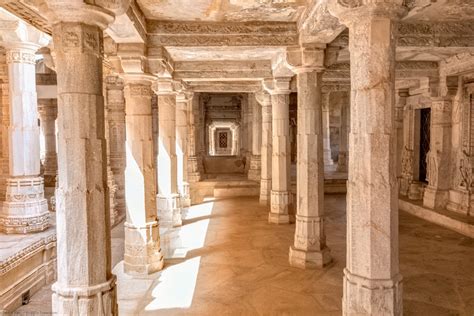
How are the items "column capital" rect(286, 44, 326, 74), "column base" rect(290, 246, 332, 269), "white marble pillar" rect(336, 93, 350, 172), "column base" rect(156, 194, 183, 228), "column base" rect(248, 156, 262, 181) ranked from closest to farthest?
"column capital" rect(286, 44, 326, 74), "column base" rect(290, 246, 332, 269), "column base" rect(156, 194, 183, 228), "column base" rect(248, 156, 262, 181), "white marble pillar" rect(336, 93, 350, 172)

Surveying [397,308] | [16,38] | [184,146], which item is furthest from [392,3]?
[184,146]

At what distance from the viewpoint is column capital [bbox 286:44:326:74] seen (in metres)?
6.14

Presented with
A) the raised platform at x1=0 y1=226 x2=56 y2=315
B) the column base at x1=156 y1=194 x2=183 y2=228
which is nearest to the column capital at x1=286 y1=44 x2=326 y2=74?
the column base at x1=156 y1=194 x2=183 y2=228

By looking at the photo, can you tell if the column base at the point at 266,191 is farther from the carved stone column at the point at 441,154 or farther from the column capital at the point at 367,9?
the column capital at the point at 367,9

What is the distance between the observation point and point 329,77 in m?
10.5

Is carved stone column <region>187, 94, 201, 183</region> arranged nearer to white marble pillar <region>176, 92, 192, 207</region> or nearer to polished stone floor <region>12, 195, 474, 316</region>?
white marble pillar <region>176, 92, 192, 207</region>

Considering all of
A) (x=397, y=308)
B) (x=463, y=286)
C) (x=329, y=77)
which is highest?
(x=329, y=77)

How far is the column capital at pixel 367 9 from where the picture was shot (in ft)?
11.1

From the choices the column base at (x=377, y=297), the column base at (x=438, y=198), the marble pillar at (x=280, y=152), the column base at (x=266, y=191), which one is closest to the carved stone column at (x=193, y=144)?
the column base at (x=266, y=191)

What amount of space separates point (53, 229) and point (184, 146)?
15.9 feet

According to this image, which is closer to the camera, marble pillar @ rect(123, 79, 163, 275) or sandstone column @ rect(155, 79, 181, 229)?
marble pillar @ rect(123, 79, 163, 275)

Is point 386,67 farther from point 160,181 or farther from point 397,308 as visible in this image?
point 160,181

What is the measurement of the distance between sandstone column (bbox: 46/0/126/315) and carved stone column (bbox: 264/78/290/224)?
6300 mm

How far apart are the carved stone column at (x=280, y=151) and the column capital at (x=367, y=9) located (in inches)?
225
